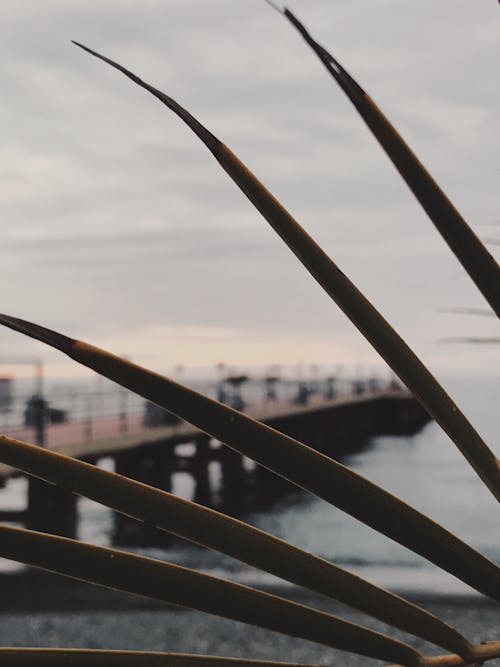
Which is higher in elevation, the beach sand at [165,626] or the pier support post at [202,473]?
the pier support post at [202,473]

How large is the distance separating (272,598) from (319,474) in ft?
0.42

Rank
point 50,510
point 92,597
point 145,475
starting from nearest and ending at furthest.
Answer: point 50,510 → point 92,597 → point 145,475

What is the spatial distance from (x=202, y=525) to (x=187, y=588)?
59 mm

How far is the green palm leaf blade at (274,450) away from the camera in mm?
734

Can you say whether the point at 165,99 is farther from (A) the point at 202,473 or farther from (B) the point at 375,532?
(B) the point at 375,532

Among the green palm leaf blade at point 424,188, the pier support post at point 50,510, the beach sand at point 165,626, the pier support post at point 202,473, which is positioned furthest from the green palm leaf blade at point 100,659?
the pier support post at point 202,473

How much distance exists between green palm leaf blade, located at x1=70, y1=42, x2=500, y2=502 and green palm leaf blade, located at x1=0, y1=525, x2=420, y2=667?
0.20 m

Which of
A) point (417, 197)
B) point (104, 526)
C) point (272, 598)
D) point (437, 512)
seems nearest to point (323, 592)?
point (272, 598)

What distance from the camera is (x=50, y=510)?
15.3 metres

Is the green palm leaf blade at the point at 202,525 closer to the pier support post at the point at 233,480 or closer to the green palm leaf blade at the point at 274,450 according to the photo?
the green palm leaf blade at the point at 274,450

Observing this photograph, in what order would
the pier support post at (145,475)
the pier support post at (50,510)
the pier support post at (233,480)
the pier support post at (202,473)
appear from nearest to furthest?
the pier support post at (50,510), the pier support post at (145,475), the pier support post at (202,473), the pier support post at (233,480)

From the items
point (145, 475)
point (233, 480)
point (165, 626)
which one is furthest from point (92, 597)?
point (233, 480)

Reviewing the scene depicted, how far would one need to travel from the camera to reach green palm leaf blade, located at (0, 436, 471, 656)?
2.42ft

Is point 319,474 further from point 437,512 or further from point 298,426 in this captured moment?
point 437,512
